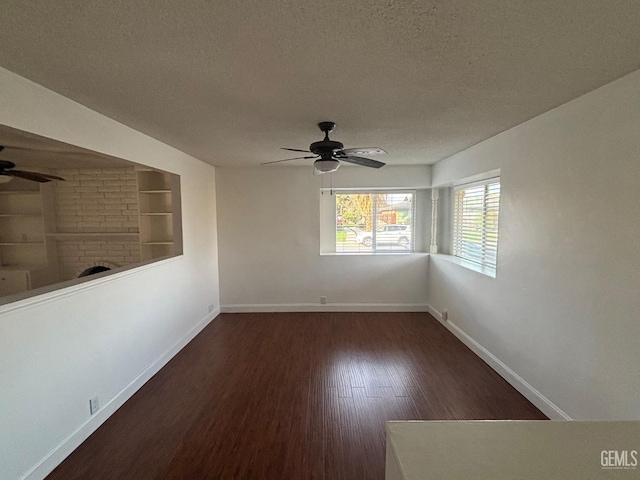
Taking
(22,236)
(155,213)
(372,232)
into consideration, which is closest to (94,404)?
(155,213)

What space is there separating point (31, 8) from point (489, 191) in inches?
152

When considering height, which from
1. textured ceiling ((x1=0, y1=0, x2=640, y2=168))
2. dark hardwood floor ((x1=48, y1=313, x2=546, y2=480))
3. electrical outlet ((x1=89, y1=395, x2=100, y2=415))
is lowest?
dark hardwood floor ((x1=48, y1=313, x2=546, y2=480))

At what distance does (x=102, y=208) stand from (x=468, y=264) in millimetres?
5235

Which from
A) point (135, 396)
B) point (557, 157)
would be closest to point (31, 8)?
point (135, 396)

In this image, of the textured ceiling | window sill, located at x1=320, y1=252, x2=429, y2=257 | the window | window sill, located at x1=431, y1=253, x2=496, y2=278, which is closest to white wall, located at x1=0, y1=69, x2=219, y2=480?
the textured ceiling

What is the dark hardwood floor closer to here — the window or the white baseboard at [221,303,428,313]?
the white baseboard at [221,303,428,313]

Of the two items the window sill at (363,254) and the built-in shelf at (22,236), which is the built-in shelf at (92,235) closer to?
the built-in shelf at (22,236)

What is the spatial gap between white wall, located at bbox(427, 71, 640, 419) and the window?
1933 millimetres

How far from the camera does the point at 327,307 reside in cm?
487

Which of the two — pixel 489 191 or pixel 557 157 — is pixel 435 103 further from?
pixel 489 191

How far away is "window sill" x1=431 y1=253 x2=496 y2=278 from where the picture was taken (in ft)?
11.0

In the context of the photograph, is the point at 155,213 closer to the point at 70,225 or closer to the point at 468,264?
the point at 70,225

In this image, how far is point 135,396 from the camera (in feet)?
8.71

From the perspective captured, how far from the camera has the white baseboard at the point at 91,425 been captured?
1810 millimetres
